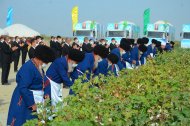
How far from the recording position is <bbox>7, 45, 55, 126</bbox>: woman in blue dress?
19.8ft

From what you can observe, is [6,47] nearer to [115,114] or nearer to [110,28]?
[115,114]

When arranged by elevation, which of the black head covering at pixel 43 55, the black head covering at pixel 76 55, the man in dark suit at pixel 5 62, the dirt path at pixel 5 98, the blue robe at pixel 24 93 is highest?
the black head covering at pixel 43 55

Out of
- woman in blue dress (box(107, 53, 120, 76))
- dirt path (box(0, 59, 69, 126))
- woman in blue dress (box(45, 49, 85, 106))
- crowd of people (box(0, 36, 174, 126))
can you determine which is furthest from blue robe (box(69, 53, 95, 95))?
dirt path (box(0, 59, 69, 126))

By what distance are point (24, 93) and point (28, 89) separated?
5.1 inches

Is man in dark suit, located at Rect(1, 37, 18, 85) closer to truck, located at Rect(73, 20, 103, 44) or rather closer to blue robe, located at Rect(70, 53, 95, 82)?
blue robe, located at Rect(70, 53, 95, 82)

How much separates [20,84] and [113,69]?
3.92 m

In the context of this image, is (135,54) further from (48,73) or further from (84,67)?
(48,73)

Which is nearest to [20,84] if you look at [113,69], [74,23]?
[113,69]

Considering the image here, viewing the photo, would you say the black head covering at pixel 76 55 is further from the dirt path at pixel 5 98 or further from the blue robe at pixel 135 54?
the blue robe at pixel 135 54

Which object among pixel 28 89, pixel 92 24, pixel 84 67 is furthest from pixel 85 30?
pixel 28 89

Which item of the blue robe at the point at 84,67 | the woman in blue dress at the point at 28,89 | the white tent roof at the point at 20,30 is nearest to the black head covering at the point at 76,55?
the blue robe at the point at 84,67

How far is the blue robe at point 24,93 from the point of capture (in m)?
6.01

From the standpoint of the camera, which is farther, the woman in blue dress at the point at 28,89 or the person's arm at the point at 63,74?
the person's arm at the point at 63,74

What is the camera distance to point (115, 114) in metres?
3.82
